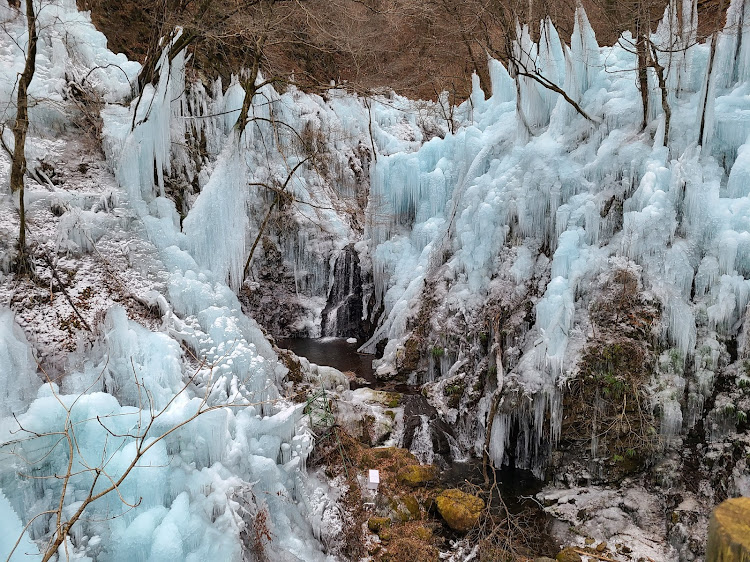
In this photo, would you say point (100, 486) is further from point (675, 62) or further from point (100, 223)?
point (675, 62)

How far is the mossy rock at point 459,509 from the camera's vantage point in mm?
5383

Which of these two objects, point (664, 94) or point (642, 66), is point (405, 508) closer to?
point (664, 94)

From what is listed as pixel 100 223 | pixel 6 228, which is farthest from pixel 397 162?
pixel 6 228

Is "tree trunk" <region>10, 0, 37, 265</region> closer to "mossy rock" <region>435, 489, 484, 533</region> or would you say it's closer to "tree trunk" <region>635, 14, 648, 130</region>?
"mossy rock" <region>435, 489, 484, 533</region>

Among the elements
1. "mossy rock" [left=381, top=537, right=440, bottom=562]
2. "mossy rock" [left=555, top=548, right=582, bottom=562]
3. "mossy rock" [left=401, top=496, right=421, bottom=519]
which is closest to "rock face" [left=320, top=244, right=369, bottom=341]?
"mossy rock" [left=401, top=496, right=421, bottom=519]

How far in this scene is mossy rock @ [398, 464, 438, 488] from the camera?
5973 mm

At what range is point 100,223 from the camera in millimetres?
5180

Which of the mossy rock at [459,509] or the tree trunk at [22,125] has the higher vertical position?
the tree trunk at [22,125]

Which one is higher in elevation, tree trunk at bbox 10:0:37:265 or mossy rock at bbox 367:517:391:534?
tree trunk at bbox 10:0:37:265

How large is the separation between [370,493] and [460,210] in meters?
6.59

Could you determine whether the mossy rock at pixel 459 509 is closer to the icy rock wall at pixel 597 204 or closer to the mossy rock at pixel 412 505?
the mossy rock at pixel 412 505

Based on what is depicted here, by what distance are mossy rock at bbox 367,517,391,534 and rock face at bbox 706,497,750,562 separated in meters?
4.45

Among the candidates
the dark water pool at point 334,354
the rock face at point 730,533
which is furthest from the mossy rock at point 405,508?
the rock face at point 730,533

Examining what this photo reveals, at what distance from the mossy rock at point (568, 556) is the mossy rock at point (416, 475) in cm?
177
